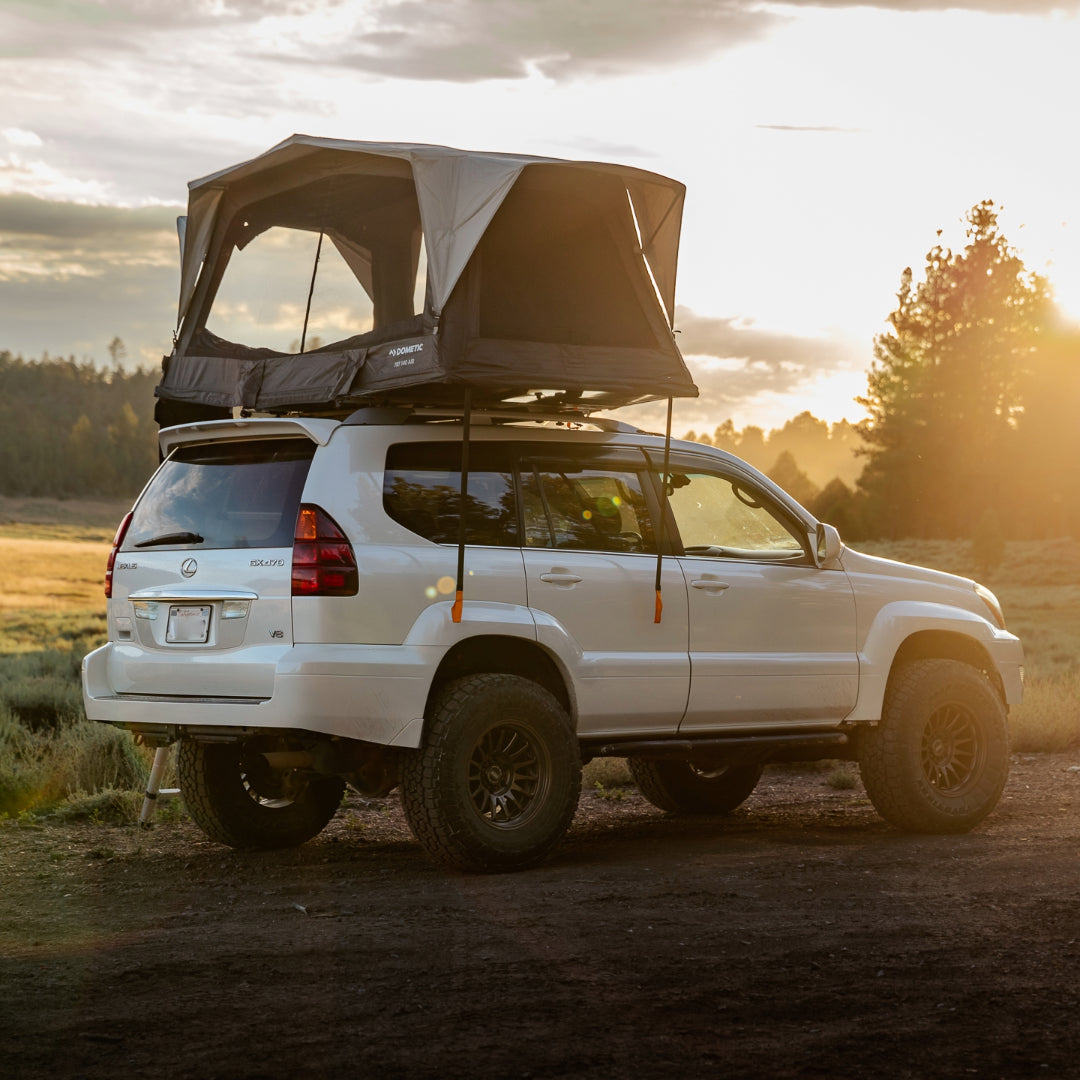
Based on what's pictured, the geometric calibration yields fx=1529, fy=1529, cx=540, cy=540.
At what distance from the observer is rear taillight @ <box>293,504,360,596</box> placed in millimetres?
6574

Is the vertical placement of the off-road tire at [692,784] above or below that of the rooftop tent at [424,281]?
below

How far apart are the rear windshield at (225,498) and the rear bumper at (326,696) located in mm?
569

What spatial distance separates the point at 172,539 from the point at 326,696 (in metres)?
1.22

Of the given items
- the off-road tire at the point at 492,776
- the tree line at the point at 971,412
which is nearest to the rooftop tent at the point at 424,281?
the off-road tire at the point at 492,776

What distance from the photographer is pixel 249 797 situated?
319 inches

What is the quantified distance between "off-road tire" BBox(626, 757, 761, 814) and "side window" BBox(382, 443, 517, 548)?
2.84 m

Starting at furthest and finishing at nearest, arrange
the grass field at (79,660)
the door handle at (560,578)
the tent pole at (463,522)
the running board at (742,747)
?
the grass field at (79,660)
the running board at (742,747)
the door handle at (560,578)
the tent pole at (463,522)

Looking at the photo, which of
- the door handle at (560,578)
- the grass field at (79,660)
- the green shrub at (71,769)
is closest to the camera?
the door handle at (560,578)

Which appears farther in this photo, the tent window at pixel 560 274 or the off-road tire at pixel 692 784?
the off-road tire at pixel 692 784

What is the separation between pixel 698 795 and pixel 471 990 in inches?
191

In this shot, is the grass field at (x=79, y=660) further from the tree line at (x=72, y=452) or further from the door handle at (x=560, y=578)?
the tree line at (x=72, y=452)

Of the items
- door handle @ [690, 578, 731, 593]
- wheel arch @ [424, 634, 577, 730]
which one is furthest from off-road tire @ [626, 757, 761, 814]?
wheel arch @ [424, 634, 577, 730]

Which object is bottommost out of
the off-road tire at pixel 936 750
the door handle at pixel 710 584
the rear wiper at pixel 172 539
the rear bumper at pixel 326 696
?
the off-road tire at pixel 936 750

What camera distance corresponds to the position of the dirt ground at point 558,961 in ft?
14.0
